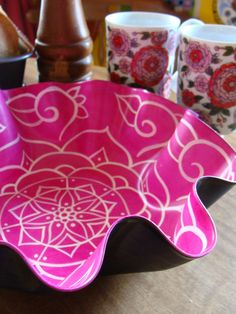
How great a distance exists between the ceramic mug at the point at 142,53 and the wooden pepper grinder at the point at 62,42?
0.03 m

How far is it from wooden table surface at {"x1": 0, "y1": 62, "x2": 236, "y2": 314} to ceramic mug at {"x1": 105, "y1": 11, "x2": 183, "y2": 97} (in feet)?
0.74

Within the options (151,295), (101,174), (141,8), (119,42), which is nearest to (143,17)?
(119,42)

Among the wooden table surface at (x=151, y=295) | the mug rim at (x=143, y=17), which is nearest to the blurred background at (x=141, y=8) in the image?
the mug rim at (x=143, y=17)

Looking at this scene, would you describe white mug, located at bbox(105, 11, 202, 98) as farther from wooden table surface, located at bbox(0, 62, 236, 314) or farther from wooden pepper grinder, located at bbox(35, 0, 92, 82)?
wooden table surface, located at bbox(0, 62, 236, 314)

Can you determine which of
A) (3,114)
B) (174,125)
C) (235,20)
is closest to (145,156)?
(174,125)

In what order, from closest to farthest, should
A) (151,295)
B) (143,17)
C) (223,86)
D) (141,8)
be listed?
(151,295) < (223,86) < (143,17) < (141,8)

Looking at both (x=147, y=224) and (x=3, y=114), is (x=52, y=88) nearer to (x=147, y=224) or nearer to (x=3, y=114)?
(x=3, y=114)

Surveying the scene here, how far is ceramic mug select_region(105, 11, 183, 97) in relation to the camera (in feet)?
1.31

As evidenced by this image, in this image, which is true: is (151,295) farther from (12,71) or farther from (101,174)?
(12,71)

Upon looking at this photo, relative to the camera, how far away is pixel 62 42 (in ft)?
1.34

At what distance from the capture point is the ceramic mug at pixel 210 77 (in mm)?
353

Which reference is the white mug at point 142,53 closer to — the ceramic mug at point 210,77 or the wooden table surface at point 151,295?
the ceramic mug at point 210,77

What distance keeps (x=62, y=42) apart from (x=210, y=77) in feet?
0.54

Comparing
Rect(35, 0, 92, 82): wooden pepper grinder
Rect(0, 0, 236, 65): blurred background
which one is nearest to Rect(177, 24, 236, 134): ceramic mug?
Rect(35, 0, 92, 82): wooden pepper grinder
